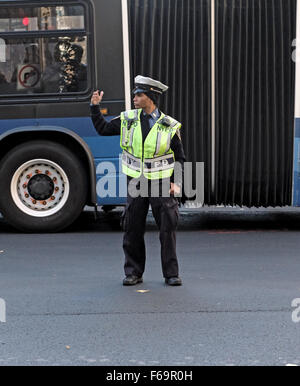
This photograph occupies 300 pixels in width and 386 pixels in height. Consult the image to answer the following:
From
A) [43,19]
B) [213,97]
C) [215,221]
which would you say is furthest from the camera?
[215,221]

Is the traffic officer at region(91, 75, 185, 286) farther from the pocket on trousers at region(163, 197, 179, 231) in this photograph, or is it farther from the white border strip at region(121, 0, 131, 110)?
the white border strip at region(121, 0, 131, 110)

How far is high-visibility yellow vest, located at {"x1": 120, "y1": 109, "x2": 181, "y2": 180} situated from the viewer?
22.9 ft

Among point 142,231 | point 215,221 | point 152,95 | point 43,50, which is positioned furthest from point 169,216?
point 215,221

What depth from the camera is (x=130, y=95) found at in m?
9.85

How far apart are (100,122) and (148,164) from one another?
0.53 metres

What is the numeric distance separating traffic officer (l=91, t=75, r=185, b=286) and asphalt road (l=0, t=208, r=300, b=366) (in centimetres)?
27

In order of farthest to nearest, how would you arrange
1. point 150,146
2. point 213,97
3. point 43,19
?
point 213,97, point 43,19, point 150,146

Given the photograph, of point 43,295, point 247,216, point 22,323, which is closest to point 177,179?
point 43,295

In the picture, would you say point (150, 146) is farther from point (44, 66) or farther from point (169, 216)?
point (44, 66)

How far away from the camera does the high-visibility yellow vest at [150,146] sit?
698cm

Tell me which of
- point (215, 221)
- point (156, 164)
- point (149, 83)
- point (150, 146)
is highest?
point (149, 83)

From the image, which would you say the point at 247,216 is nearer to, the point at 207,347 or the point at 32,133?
the point at 32,133

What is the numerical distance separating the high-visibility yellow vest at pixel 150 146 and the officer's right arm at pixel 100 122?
0.38ft

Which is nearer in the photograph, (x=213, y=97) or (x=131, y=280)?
(x=131, y=280)
